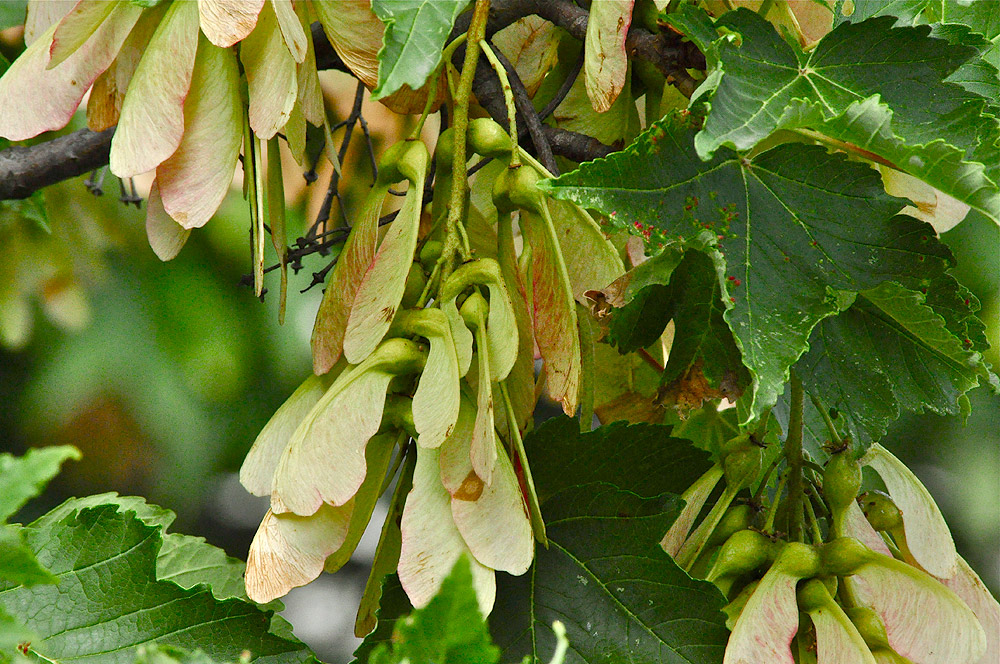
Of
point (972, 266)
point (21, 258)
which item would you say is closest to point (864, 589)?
point (21, 258)

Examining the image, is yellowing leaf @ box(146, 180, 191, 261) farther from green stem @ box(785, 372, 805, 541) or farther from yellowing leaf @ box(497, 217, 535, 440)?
green stem @ box(785, 372, 805, 541)

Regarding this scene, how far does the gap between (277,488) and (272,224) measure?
0.13 meters

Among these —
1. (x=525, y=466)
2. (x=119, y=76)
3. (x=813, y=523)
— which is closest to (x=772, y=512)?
(x=813, y=523)

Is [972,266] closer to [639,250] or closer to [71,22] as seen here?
[639,250]

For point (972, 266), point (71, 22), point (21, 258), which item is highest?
point (71, 22)

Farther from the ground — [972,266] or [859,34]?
[859,34]

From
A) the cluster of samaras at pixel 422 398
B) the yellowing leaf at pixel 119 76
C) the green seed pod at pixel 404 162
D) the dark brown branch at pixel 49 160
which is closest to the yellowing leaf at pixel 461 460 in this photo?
the cluster of samaras at pixel 422 398

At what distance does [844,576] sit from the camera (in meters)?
0.38

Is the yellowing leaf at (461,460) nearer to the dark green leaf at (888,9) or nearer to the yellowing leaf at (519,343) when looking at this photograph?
the yellowing leaf at (519,343)

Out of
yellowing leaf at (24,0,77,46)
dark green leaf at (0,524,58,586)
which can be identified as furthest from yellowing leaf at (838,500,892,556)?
yellowing leaf at (24,0,77,46)

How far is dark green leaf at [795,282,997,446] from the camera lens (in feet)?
1.25

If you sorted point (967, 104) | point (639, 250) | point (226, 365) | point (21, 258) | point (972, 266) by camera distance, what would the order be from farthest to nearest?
point (972, 266), point (226, 365), point (21, 258), point (639, 250), point (967, 104)

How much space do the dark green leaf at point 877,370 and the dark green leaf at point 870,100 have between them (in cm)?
7

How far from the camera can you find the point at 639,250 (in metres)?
0.47
